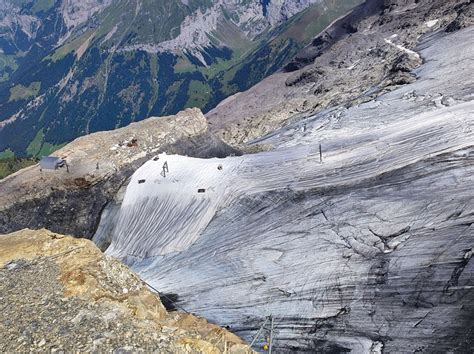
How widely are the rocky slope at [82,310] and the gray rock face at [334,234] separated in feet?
25.2

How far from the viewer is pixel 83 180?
36.4 meters

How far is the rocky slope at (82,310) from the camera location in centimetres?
1403

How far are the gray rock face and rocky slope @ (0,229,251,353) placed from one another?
7695 mm

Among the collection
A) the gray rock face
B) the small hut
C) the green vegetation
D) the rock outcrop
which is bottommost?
the green vegetation

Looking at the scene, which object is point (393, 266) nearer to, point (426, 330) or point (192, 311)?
point (426, 330)

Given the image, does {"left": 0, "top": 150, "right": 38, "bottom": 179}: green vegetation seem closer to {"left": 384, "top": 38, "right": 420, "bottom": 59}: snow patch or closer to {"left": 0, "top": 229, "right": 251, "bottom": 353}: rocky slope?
{"left": 384, "top": 38, "right": 420, "bottom": 59}: snow patch

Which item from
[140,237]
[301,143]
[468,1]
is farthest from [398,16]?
[140,237]

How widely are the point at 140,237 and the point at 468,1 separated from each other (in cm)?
5707

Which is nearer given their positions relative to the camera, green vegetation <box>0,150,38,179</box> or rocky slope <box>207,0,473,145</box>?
rocky slope <box>207,0,473,145</box>

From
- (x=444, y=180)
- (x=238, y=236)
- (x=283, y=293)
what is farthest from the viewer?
(x=238, y=236)

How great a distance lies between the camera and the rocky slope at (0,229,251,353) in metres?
14.0

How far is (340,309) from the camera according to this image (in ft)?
70.9

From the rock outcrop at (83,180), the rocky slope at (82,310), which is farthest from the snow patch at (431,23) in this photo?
the rocky slope at (82,310)

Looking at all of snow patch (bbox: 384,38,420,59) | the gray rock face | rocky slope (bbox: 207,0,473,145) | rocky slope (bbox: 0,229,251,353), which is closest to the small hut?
the gray rock face
